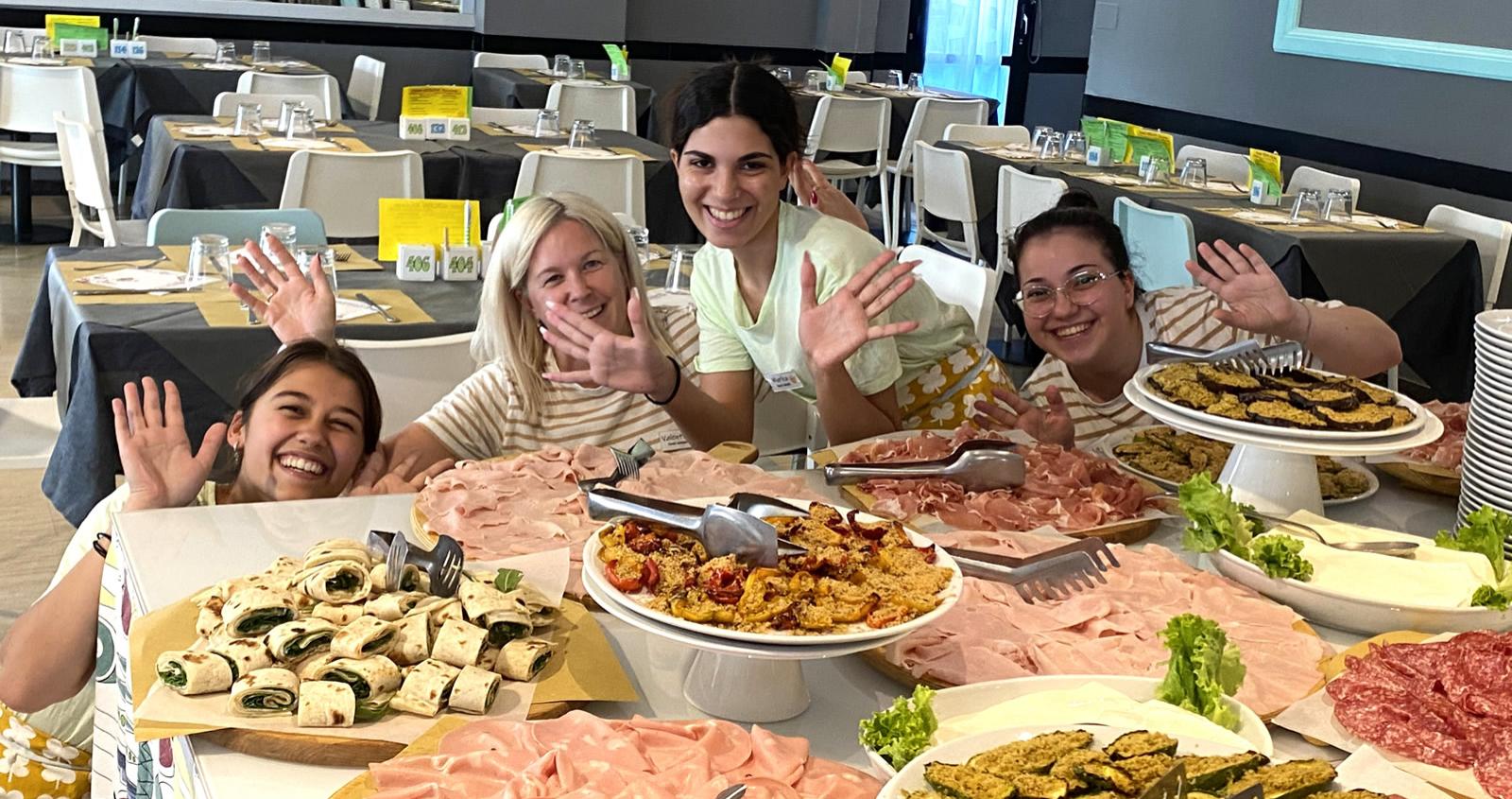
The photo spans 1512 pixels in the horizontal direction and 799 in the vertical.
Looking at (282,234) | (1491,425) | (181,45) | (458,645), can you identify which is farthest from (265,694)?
(181,45)

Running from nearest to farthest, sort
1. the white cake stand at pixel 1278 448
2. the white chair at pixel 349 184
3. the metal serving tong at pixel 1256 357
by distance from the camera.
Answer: the white cake stand at pixel 1278 448, the metal serving tong at pixel 1256 357, the white chair at pixel 349 184

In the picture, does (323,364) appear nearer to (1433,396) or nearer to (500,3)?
(1433,396)

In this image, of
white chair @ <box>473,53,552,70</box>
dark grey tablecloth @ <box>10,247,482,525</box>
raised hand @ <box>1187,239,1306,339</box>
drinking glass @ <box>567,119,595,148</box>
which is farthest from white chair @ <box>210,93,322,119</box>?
raised hand @ <box>1187,239,1306,339</box>

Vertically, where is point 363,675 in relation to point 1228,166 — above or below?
below

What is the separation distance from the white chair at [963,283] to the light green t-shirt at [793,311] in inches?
28.7

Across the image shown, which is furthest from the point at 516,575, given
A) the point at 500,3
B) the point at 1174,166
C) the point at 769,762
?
the point at 500,3

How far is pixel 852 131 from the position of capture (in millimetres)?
7789

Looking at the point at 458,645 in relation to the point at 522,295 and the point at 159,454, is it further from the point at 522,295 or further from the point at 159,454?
the point at 522,295

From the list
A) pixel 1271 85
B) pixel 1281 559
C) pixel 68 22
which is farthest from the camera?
pixel 1271 85

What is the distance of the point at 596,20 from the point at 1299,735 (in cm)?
848

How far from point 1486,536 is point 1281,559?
0.82ft

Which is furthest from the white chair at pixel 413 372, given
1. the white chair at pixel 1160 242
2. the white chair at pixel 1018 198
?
the white chair at pixel 1018 198

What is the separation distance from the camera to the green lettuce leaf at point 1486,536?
1567mm

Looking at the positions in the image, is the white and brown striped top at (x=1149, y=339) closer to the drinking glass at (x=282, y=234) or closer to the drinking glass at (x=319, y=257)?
the drinking glass at (x=319, y=257)
